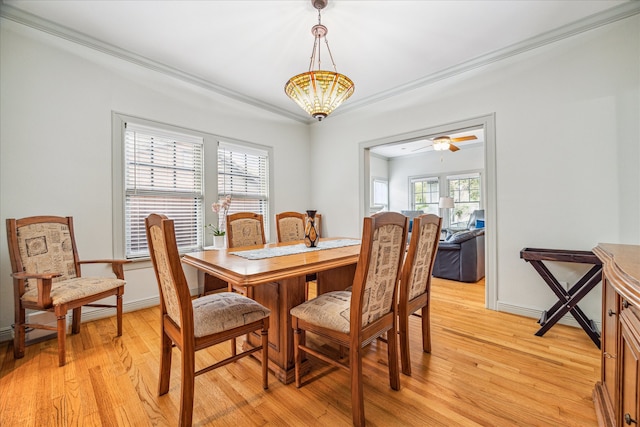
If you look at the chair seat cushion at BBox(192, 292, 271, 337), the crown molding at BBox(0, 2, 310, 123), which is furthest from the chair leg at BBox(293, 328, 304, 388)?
the crown molding at BBox(0, 2, 310, 123)

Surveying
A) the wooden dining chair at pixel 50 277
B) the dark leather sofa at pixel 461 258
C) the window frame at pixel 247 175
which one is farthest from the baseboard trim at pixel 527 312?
the wooden dining chair at pixel 50 277

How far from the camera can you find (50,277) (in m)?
1.93

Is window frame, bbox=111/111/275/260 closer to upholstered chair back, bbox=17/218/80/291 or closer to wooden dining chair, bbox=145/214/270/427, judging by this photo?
upholstered chair back, bbox=17/218/80/291

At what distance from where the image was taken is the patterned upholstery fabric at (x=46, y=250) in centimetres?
218

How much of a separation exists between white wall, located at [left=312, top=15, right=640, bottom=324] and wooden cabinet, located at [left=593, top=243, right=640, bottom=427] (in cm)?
141

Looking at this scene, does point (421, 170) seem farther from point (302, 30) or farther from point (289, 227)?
point (302, 30)

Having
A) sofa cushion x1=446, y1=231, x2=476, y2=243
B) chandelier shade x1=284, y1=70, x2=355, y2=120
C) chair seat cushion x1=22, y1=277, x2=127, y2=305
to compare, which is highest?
chandelier shade x1=284, y1=70, x2=355, y2=120

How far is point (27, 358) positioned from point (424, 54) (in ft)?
14.3

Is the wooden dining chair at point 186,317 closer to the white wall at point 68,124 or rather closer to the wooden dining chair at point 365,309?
the wooden dining chair at point 365,309

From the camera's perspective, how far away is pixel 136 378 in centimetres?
181

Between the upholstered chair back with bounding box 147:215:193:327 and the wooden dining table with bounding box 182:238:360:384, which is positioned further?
the wooden dining table with bounding box 182:238:360:384

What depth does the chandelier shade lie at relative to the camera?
2086mm

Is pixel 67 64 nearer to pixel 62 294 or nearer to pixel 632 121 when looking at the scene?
pixel 62 294

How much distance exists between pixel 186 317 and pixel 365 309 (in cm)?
90
